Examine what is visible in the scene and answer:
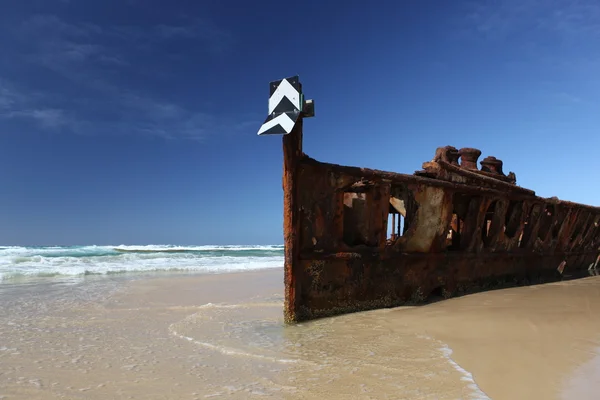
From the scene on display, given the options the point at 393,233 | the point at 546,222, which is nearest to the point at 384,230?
the point at 393,233

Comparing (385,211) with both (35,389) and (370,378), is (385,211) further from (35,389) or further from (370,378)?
(35,389)

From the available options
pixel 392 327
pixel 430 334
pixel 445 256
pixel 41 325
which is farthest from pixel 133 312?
pixel 445 256

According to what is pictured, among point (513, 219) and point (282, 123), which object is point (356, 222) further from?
point (513, 219)

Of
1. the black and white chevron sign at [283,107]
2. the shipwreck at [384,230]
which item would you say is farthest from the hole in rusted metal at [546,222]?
the black and white chevron sign at [283,107]

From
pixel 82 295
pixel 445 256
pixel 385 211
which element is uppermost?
pixel 385 211

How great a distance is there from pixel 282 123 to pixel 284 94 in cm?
39

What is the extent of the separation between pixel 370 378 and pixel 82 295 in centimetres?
651

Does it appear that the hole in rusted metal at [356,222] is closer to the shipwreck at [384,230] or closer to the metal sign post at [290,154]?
the shipwreck at [384,230]

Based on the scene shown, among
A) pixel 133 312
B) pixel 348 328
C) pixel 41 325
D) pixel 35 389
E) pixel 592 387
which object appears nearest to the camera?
pixel 592 387

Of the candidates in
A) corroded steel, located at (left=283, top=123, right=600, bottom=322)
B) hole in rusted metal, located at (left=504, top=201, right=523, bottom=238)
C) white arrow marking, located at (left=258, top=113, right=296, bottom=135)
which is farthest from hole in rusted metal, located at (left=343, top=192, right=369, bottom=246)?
hole in rusted metal, located at (left=504, top=201, right=523, bottom=238)

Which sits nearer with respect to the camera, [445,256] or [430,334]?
[430,334]

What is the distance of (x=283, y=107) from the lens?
15.0ft

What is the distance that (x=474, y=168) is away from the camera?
23.9 ft

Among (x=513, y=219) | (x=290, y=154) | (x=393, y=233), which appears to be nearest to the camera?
(x=290, y=154)
